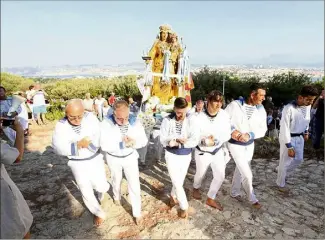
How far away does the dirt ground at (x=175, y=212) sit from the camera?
13.5 ft

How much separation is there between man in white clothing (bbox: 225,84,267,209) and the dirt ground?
52 cm

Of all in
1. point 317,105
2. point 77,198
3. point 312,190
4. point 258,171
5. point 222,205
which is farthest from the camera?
point 317,105

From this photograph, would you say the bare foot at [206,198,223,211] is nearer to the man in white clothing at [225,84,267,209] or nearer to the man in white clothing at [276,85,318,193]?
the man in white clothing at [225,84,267,209]

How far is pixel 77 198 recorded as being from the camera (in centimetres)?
519

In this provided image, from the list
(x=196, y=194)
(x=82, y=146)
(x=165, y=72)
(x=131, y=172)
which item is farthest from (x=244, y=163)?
(x=165, y=72)

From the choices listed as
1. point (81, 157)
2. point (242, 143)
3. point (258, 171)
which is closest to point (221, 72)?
point (258, 171)

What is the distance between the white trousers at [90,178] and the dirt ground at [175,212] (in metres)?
0.37

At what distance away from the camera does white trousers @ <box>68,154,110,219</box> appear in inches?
159

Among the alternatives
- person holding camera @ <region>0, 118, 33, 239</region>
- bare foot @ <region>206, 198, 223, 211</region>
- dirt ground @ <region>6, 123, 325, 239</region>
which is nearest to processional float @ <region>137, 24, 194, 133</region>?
dirt ground @ <region>6, 123, 325, 239</region>

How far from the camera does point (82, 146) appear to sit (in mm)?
3898

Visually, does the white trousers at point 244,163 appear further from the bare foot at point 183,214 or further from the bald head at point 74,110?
the bald head at point 74,110

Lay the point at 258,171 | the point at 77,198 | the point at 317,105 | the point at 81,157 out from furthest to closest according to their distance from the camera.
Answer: the point at 317,105, the point at 258,171, the point at 77,198, the point at 81,157

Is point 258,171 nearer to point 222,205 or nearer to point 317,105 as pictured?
point 222,205

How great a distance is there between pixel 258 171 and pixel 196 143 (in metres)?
2.96
